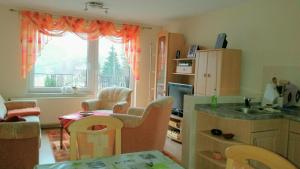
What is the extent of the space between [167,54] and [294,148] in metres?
2.90

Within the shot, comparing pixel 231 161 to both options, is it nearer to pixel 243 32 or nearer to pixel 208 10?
pixel 243 32

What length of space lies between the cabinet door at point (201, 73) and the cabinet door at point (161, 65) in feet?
3.11

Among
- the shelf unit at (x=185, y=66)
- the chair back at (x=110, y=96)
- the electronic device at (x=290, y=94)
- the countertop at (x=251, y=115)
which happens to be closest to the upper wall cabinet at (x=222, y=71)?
the shelf unit at (x=185, y=66)

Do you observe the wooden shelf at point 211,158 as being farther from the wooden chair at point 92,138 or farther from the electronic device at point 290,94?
the wooden chair at point 92,138

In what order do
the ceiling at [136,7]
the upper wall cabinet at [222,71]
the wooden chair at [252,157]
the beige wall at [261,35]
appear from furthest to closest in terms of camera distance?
the ceiling at [136,7], the upper wall cabinet at [222,71], the beige wall at [261,35], the wooden chair at [252,157]

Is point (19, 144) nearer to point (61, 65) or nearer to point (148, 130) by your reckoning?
point (148, 130)

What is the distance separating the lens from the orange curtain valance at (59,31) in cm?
471

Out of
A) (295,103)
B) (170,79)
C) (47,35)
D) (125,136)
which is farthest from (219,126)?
(47,35)

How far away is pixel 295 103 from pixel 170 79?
7.99 ft

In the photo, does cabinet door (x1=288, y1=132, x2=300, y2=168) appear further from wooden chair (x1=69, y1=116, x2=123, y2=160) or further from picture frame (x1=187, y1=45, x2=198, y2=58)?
picture frame (x1=187, y1=45, x2=198, y2=58)

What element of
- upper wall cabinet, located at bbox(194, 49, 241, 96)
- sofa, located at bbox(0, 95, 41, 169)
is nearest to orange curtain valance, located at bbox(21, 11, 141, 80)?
upper wall cabinet, located at bbox(194, 49, 241, 96)

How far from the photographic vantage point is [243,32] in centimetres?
375

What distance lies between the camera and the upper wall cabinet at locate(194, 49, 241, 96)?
12.0ft

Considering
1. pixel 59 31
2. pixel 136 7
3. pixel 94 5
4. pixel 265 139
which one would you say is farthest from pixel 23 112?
pixel 265 139
